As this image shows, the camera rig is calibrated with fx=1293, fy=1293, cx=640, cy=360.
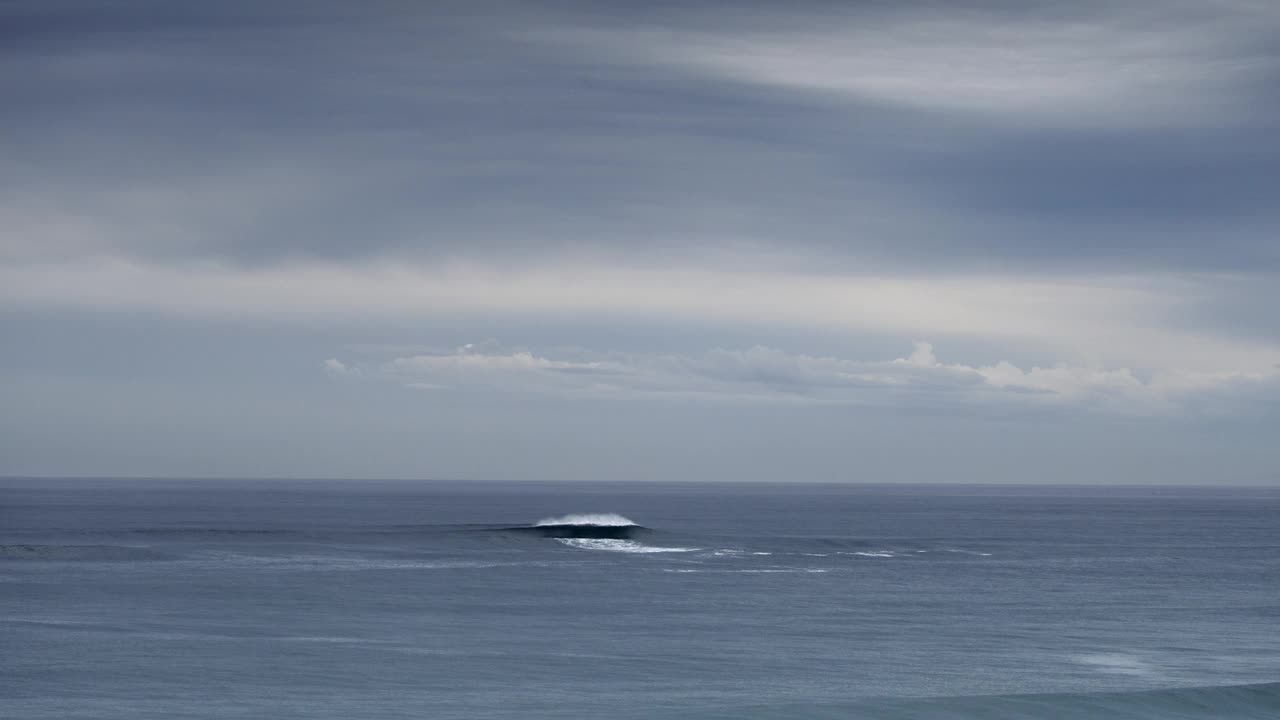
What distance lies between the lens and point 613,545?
11588 centimetres

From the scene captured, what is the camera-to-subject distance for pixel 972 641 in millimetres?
58375

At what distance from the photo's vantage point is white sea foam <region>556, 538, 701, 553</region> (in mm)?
109188

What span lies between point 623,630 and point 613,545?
5598 centimetres

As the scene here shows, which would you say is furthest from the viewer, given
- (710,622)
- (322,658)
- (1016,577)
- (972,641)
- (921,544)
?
(921,544)

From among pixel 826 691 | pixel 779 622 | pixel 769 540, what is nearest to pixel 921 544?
pixel 769 540

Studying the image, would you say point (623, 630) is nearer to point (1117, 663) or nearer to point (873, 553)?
point (1117, 663)

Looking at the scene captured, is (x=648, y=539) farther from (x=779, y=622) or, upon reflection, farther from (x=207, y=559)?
(x=779, y=622)

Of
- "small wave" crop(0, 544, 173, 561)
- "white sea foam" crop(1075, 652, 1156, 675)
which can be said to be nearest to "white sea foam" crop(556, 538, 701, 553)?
"small wave" crop(0, 544, 173, 561)

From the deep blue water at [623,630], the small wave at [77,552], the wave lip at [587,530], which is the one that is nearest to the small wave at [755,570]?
the deep blue water at [623,630]

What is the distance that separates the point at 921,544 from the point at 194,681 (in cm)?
8430

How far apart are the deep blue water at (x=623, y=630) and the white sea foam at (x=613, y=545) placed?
897 millimetres

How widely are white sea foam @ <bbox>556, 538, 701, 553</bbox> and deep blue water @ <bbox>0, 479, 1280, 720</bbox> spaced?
35.3 inches

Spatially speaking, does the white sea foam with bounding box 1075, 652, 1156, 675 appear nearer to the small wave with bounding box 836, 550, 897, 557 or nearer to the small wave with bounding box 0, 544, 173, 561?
the small wave with bounding box 836, 550, 897, 557

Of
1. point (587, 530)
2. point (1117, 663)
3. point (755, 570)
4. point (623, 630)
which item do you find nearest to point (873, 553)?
point (755, 570)
